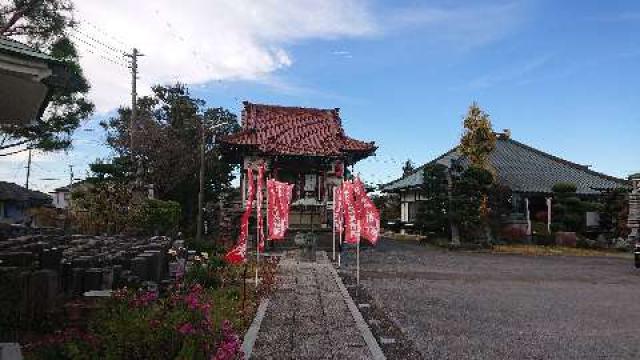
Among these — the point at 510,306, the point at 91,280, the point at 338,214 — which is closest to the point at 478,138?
the point at 338,214

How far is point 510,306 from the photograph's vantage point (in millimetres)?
11508

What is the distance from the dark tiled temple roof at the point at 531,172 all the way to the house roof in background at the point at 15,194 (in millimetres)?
27592

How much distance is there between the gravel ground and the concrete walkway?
2.67ft

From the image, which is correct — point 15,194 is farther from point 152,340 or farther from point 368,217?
point 152,340

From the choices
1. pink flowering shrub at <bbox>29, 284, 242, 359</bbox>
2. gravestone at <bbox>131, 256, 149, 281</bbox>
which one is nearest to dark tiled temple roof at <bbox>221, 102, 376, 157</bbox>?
gravestone at <bbox>131, 256, 149, 281</bbox>

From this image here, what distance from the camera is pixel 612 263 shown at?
22141 mm

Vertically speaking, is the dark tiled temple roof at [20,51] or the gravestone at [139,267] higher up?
the dark tiled temple roof at [20,51]

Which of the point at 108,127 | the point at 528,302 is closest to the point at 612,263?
the point at 528,302

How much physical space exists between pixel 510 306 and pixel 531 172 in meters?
24.5

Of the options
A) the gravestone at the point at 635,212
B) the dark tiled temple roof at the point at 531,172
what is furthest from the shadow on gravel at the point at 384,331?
the dark tiled temple roof at the point at 531,172

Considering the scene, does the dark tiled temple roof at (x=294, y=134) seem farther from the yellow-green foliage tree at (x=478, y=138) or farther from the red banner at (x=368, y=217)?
the red banner at (x=368, y=217)

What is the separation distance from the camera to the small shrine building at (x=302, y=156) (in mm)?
26516

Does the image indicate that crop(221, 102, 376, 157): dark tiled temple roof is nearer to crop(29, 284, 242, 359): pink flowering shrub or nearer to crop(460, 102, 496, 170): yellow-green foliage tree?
crop(460, 102, 496, 170): yellow-green foliage tree

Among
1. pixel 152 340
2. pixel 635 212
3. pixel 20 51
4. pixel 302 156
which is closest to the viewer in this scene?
pixel 20 51
